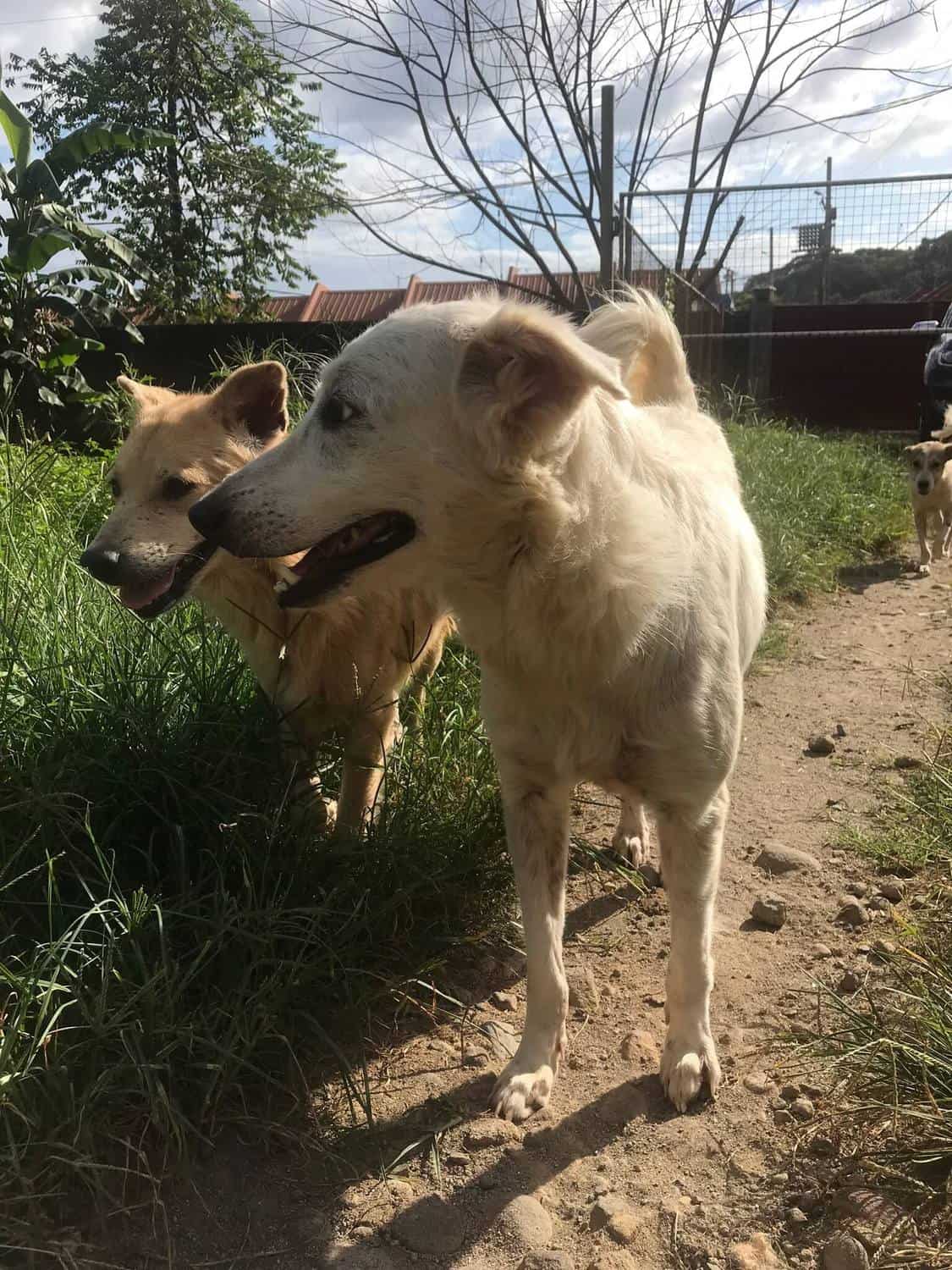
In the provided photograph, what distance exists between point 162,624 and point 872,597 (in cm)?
464

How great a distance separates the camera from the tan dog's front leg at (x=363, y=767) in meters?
2.77

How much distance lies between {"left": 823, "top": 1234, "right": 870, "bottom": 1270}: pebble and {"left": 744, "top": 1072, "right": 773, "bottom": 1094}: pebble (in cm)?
45

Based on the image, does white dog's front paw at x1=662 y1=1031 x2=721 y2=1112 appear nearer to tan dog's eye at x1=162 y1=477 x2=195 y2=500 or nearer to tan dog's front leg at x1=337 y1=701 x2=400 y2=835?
tan dog's front leg at x1=337 y1=701 x2=400 y2=835

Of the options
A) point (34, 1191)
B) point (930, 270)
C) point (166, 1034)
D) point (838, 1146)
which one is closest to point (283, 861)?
point (166, 1034)

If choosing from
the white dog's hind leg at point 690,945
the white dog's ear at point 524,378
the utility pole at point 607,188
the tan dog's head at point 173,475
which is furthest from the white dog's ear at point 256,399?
the utility pole at point 607,188

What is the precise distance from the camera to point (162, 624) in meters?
3.25

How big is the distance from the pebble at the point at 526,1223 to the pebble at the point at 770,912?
3.79 feet

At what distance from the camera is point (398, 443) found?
1834mm

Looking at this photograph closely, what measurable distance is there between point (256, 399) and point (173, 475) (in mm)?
393

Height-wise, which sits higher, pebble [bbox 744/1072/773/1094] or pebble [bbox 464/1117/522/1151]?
pebble [bbox 744/1072/773/1094]

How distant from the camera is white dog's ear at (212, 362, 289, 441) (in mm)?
2916

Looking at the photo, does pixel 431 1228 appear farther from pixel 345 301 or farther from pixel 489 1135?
pixel 345 301

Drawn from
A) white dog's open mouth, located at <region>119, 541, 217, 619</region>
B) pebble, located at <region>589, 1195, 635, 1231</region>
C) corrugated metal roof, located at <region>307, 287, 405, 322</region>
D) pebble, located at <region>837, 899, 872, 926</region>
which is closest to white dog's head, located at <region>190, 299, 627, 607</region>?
white dog's open mouth, located at <region>119, 541, 217, 619</region>

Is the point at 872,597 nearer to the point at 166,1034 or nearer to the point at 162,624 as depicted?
the point at 162,624
